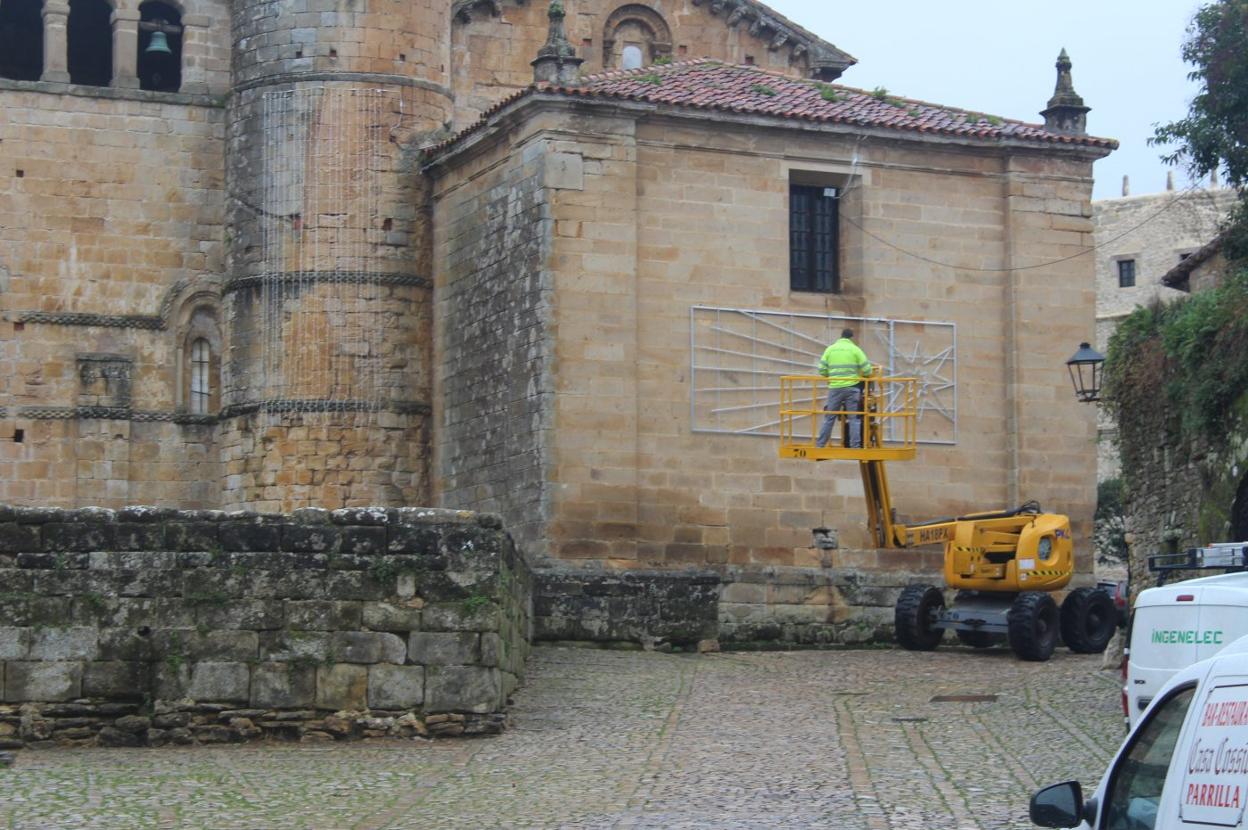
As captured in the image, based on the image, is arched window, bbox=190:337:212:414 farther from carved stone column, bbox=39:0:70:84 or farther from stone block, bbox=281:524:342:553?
stone block, bbox=281:524:342:553

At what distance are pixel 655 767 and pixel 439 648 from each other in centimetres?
234

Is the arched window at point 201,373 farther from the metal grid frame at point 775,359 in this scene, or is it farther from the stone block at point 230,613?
the stone block at point 230,613

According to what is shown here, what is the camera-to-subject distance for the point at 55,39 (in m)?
32.8

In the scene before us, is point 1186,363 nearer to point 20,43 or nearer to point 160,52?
point 160,52

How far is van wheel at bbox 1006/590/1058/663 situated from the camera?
939 inches

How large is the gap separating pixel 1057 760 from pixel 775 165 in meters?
14.0

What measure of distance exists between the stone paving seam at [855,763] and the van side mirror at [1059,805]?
5.28 metres

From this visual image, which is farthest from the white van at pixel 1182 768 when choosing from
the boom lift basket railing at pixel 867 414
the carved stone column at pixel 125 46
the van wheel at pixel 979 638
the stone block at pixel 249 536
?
the carved stone column at pixel 125 46

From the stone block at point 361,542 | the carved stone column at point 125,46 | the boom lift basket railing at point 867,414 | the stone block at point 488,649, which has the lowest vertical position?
the stone block at point 488,649

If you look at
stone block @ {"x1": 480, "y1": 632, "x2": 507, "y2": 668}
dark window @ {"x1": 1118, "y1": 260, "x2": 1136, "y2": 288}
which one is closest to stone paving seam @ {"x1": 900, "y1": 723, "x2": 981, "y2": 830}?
stone block @ {"x1": 480, "y1": 632, "x2": 507, "y2": 668}

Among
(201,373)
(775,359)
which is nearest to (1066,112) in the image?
(775,359)

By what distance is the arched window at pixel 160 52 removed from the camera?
111 feet

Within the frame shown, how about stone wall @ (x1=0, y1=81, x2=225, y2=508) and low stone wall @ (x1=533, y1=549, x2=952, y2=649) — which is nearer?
low stone wall @ (x1=533, y1=549, x2=952, y2=649)

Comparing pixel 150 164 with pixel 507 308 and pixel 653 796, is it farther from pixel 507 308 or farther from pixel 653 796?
pixel 653 796
